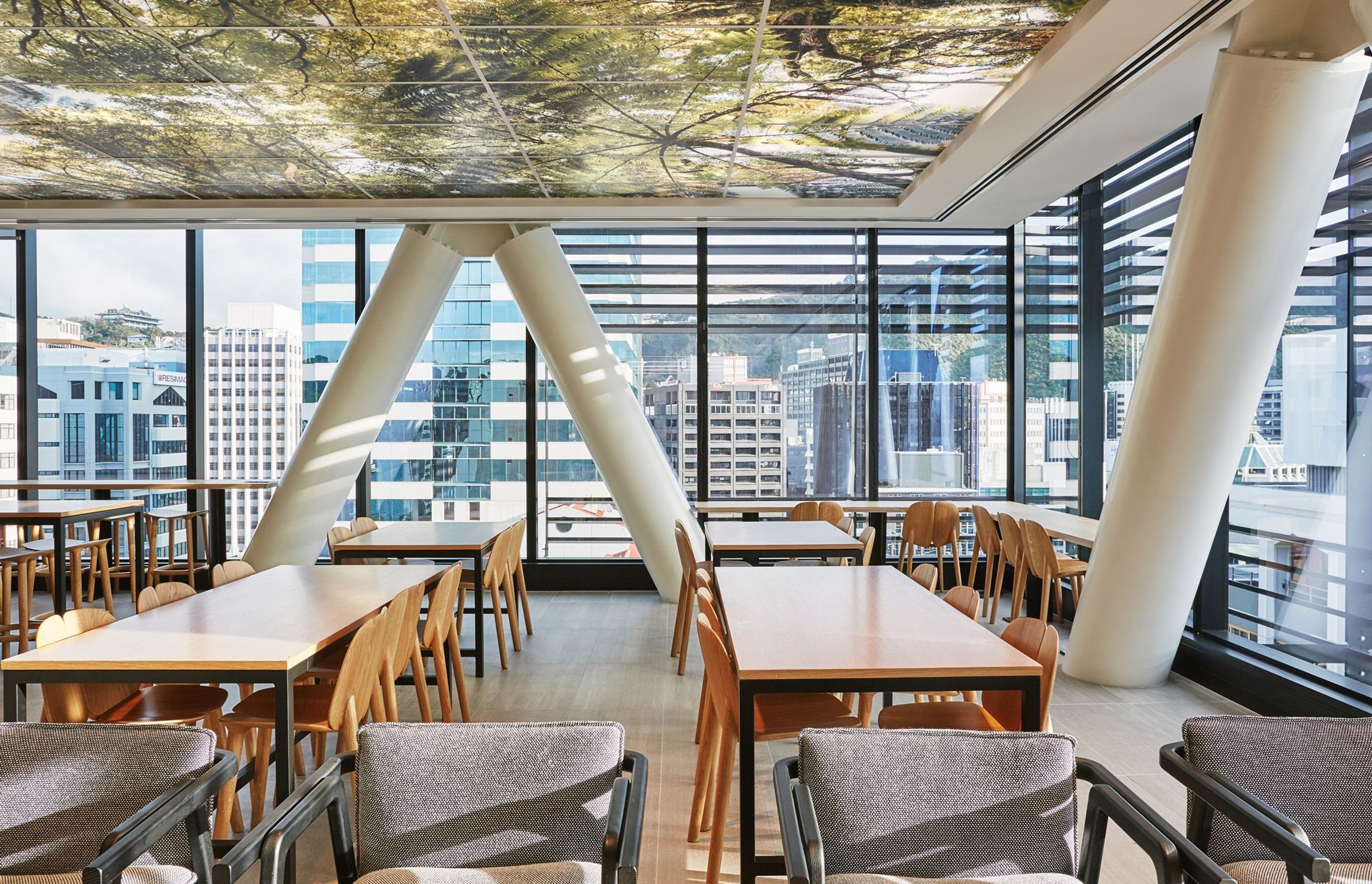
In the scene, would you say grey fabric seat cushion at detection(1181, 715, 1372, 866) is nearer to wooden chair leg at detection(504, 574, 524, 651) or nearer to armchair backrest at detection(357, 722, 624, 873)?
armchair backrest at detection(357, 722, 624, 873)

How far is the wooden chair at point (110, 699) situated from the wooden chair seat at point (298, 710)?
92 millimetres

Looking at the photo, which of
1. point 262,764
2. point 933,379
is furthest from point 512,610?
point 933,379

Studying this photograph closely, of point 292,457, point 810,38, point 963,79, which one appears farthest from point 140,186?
point 963,79

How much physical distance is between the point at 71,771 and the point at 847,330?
24.0 ft

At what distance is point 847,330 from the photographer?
8523 mm

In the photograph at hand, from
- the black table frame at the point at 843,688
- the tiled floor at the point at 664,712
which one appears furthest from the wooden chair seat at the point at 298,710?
the black table frame at the point at 843,688

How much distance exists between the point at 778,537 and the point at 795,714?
2.46 m

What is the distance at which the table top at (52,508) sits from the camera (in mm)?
5902

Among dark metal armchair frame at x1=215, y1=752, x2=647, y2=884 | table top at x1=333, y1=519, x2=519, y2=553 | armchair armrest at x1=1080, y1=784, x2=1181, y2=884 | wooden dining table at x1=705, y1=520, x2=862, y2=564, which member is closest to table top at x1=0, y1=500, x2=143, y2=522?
table top at x1=333, y1=519, x2=519, y2=553

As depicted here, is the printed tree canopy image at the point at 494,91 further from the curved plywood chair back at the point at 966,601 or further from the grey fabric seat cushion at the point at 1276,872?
the grey fabric seat cushion at the point at 1276,872

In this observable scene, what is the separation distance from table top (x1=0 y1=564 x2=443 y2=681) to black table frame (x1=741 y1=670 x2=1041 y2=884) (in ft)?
4.55

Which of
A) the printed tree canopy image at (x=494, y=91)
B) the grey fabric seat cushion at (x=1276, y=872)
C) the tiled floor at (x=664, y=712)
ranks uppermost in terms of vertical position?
the printed tree canopy image at (x=494, y=91)

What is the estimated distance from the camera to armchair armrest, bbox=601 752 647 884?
171 cm

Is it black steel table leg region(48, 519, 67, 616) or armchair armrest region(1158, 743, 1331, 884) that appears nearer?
armchair armrest region(1158, 743, 1331, 884)
